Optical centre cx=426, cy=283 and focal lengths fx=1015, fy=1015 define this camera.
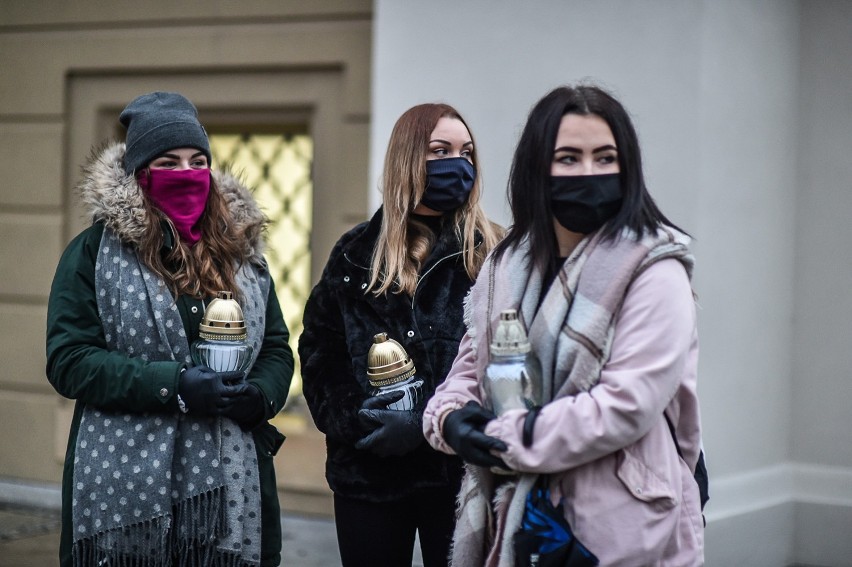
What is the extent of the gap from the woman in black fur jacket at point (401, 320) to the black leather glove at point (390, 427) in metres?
0.02

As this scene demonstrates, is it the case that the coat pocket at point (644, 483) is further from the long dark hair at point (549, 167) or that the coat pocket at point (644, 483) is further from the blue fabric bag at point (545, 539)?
the long dark hair at point (549, 167)

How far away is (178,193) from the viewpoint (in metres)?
3.16

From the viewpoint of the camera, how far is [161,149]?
3104 millimetres

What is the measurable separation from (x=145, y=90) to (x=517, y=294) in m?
4.73

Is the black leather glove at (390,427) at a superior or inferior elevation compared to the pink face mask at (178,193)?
inferior

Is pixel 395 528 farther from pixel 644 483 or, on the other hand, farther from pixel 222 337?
pixel 644 483

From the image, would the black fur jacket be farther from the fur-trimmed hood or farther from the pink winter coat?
the pink winter coat

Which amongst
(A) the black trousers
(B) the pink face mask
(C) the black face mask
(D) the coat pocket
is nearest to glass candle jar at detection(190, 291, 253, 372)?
(B) the pink face mask

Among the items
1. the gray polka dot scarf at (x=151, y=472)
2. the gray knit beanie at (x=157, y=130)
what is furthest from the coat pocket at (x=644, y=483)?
the gray knit beanie at (x=157, y=130)

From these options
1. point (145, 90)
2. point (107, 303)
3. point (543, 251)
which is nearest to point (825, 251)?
point (543, 251)

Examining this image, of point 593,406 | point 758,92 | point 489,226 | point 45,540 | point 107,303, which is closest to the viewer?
point 593,406

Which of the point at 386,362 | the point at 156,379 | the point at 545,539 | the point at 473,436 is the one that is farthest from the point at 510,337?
the point at 156,379

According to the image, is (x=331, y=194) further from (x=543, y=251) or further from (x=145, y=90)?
(x=543, y=251)

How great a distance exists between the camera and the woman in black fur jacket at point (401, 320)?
3.09 m
